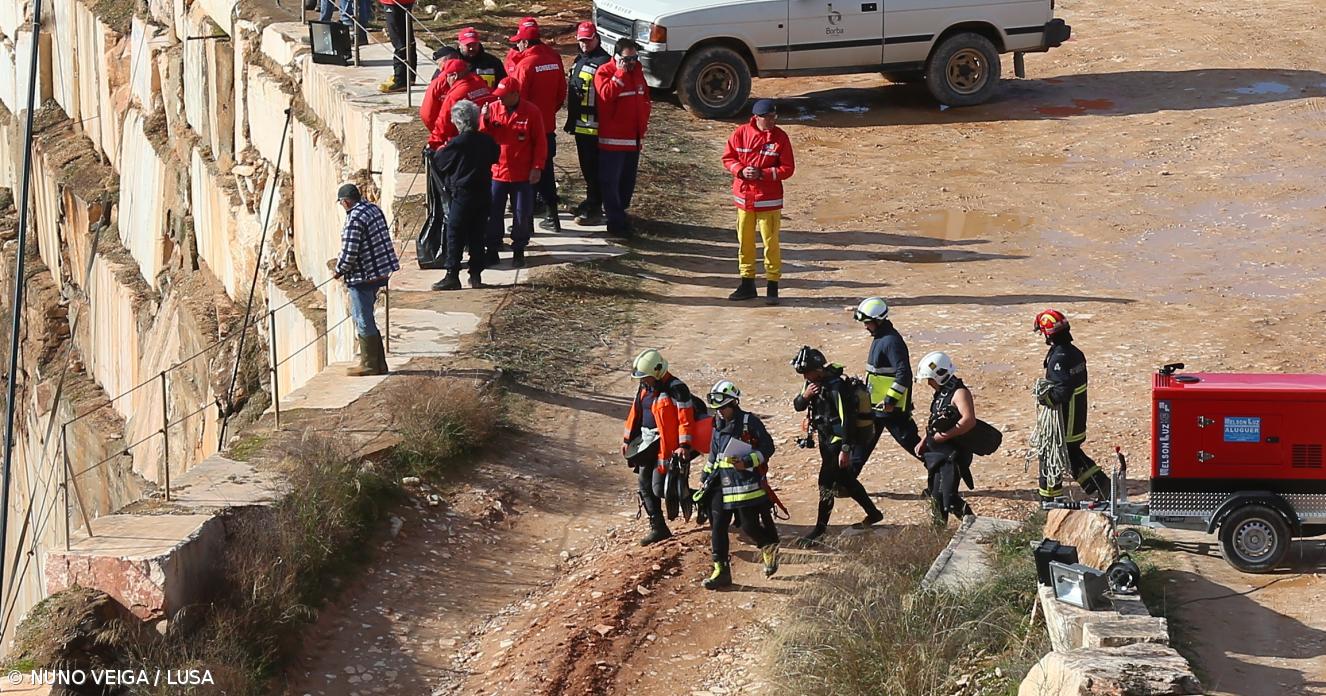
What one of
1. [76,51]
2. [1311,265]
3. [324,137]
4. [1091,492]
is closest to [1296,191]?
[1311,265]

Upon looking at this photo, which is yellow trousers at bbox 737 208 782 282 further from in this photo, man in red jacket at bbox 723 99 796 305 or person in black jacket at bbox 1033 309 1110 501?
person in black jacket at bbox 1033 309 1110 501

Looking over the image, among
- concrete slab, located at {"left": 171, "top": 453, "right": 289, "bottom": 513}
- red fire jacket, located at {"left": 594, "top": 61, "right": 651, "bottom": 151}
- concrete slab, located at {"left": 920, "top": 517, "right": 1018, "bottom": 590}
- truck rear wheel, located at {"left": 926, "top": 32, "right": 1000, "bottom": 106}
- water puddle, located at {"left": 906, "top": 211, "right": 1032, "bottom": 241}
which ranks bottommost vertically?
concrete slab, located at {"left": 920, "top": 517, "right": 1018, "bottom": 590}

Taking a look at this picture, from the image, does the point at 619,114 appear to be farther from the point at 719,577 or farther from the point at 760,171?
the point at 719,577

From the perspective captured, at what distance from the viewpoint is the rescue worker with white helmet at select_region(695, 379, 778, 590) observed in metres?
8.86

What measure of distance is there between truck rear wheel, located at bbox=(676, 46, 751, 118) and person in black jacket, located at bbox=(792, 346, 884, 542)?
9.75 m

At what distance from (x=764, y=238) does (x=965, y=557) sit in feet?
16.8

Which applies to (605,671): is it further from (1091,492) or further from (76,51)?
(76,51)

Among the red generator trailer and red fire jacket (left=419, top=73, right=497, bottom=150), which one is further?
red fire jacket (left=419, top=73, right=497, bottom=150)

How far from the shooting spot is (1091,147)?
709 inches

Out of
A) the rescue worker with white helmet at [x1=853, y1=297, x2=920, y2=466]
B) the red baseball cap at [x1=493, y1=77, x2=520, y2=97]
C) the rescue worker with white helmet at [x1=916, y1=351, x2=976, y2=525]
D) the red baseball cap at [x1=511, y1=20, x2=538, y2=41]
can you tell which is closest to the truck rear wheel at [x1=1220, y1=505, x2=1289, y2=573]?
the rescue worker with white helmet at [x1=916, y1=351, x2=976, y2=525]

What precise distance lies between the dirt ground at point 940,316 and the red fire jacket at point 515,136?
1.33m

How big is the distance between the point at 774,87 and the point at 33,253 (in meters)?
11.8

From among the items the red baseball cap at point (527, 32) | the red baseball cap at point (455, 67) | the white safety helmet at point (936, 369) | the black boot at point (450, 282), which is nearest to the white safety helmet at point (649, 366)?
the white safety helmet at point (936, 369)

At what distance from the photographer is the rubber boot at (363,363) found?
444 inches
